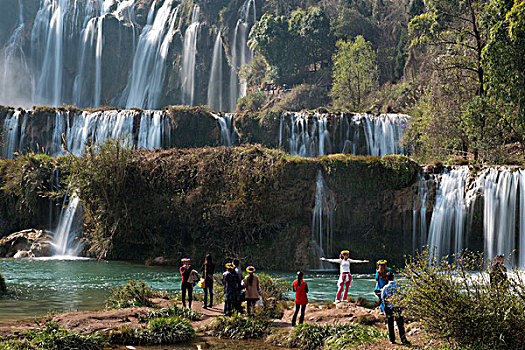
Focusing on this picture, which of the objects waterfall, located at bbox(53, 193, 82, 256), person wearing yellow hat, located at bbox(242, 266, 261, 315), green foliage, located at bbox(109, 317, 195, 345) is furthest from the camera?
waterfall, located at bbox(53, 193, 82, 256)

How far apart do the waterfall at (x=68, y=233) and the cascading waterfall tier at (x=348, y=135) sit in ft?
47.9

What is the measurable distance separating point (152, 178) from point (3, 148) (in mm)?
15707

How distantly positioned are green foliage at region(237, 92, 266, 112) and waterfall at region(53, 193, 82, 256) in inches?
1097

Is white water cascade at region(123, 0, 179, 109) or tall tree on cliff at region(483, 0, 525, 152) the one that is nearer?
tall tree on cliff at region(483, 0, 525, 152)

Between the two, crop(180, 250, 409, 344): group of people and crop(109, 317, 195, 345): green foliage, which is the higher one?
crop(180, 250, 409, 344): group of people

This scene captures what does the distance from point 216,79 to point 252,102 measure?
9.19 m

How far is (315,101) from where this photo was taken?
53156mm

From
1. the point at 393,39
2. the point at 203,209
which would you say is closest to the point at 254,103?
the point at 393,39

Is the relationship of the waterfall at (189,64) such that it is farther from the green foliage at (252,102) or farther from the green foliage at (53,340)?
the green foliage at (53,340)

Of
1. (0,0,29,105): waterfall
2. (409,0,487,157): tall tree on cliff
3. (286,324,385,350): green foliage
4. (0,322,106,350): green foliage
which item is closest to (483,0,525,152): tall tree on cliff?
(409,0,487,157): tall tree on cliff

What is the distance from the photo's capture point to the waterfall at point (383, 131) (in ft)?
119

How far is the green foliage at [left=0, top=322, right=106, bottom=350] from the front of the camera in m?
10.2

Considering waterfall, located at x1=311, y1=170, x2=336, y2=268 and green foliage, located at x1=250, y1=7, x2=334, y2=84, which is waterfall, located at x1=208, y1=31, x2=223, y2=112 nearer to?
green foliage, located at x1=250, y1=7, x2=334, y2=84

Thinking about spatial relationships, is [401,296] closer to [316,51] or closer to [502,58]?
[502,58]
